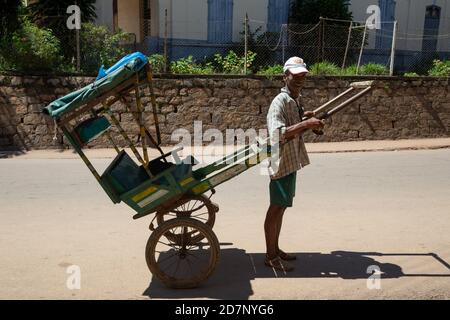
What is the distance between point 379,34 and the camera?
18.3 metres

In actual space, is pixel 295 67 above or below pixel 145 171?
above

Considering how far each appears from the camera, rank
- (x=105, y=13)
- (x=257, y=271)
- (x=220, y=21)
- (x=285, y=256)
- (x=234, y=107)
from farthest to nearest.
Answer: (x=105, y=13), (x=220, y=21), (x=234, y=107), (x=285, y=256), (x=257, y=271)

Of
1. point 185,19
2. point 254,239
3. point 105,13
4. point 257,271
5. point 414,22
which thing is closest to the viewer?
point 257,271

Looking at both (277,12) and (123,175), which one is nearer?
(123,175)

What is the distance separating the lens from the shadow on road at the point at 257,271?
3.78 metres

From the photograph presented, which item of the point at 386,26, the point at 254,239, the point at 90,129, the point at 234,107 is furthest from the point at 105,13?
the point at 90,129

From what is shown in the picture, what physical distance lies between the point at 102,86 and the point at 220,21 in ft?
44.0

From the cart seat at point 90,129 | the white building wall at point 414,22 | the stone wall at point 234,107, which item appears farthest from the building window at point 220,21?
the cart seat at point 90,129

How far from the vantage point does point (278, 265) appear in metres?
4.22

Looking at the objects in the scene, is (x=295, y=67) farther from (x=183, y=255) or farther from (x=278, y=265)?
(x=183, y=255)

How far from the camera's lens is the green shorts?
4.10 metres

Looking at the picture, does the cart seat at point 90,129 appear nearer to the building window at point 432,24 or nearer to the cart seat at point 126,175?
the cart seat at point 126,175

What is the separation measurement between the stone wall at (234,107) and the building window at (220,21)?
206 inches

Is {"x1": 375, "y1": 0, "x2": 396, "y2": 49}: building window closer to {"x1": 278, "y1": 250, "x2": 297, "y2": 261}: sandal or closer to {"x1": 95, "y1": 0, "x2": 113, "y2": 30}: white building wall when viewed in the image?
{"x1": 95, "y1": 0, "x2": 113, "y2": 30}: white building wall
